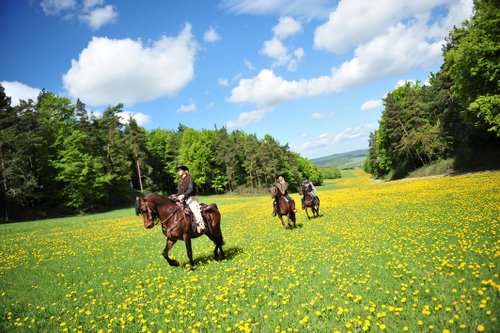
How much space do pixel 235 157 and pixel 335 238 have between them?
211 ft

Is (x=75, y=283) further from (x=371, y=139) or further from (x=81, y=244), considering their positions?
(x=371, y=139)

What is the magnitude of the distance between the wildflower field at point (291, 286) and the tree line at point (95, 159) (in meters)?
36.9

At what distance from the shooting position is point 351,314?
5.91 meters

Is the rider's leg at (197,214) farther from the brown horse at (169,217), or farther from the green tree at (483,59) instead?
the green tree at (483,59)

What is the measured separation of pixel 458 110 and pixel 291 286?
54028 millimetres

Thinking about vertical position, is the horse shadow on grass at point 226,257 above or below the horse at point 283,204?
below

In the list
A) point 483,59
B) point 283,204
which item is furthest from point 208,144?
point 283,204

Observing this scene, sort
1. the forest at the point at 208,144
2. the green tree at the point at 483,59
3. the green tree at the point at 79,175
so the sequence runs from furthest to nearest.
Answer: the green tree at the point at 79,175
the forest at the point at 208,144
the green tree at the point at 483,59

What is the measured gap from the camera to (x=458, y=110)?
154ft

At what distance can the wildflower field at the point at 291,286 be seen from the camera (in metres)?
5.78

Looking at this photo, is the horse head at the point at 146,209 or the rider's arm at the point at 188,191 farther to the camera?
the rider's arm at the point at 188,191

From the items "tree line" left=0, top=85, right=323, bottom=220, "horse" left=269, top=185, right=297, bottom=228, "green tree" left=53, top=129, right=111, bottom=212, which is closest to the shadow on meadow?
"horse" left=269, top=185, right=297, bottom=228

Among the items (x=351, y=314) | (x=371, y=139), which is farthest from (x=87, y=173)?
(x=371, y=139)

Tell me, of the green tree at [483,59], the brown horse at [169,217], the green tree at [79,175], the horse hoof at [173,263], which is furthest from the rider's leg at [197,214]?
the green tree at [79,175]
